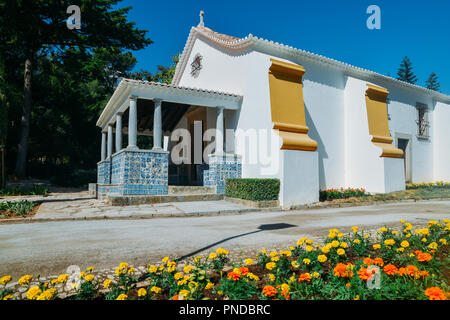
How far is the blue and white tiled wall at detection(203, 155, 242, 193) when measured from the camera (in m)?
10.9

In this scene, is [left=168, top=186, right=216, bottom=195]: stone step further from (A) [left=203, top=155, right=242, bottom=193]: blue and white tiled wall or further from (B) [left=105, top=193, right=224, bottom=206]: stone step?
(B) [left=105, top=193, right=224, bottom=206]: stone step

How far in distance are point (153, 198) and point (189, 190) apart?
1.66m

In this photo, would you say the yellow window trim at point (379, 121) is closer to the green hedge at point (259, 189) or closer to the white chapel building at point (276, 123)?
the white chapel building at point (276, 123)

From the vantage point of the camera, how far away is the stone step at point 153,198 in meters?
9.03

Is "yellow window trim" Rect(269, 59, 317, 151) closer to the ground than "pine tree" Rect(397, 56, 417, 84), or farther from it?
closer to the ground

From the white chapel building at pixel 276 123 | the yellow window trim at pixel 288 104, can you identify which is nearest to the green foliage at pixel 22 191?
the white chapel building at pixel 276 123

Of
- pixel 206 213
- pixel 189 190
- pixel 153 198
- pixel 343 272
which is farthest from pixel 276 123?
pixel 343 272

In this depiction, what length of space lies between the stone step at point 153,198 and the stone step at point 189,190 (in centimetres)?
46

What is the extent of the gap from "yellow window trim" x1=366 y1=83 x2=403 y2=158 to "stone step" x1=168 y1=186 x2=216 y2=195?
740 cm

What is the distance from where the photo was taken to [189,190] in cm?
1078

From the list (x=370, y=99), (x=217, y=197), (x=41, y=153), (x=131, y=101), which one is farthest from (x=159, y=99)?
(x=41, y=153)

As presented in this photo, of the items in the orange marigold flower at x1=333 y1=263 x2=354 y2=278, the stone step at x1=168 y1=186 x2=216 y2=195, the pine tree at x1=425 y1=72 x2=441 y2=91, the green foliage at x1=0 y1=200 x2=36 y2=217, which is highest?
the pine tree at x1=425 y1=72 x2=441 y2=91

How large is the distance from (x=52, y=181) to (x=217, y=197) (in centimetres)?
1520

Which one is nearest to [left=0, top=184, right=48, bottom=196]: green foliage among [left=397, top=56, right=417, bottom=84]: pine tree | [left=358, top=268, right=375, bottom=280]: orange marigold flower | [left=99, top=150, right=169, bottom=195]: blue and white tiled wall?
[left=99, top=150, right=169, bottom=195]: blue and white tiled wall
